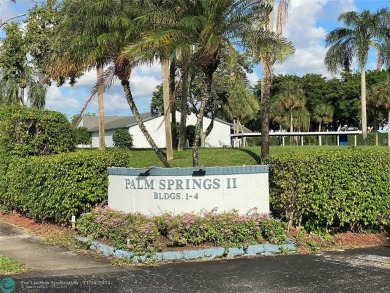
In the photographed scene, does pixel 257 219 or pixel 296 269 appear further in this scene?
pixel 257 219

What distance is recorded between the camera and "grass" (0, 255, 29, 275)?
24.4ft

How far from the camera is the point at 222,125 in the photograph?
5831 centimetres

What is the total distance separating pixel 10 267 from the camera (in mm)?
7590

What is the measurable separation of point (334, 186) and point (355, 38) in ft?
91.0

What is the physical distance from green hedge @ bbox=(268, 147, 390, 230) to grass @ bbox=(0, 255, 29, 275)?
5.24 metres

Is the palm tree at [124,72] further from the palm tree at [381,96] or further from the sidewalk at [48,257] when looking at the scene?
the palm tree at [381,96]

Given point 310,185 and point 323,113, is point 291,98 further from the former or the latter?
point 310,185

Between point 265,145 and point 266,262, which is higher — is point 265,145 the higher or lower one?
the higher one

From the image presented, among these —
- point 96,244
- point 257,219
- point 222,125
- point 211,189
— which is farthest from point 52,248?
point 222,125

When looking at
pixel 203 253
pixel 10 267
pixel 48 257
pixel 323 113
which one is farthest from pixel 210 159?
pixel 323 113

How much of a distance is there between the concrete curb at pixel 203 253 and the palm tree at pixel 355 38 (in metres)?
28.3

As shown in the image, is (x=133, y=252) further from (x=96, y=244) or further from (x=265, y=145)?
(x=265, y=145)

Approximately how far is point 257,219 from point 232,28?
4464 millimetres

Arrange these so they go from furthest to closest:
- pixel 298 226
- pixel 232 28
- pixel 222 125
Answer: pixel 222 125, pixel 232 28, pixel 298 226
